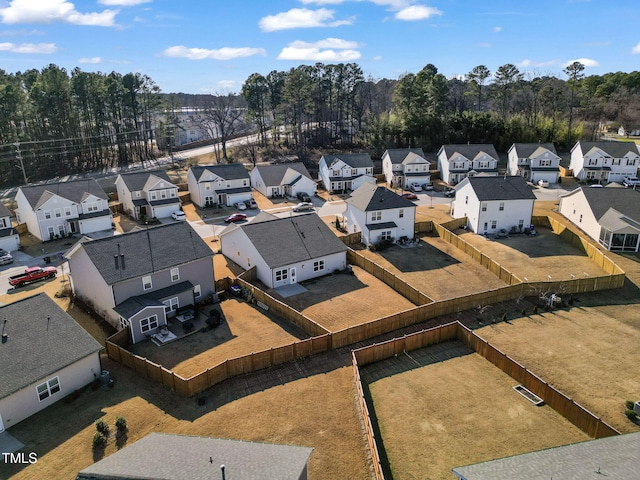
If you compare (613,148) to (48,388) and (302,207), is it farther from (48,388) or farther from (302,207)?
(48,388)

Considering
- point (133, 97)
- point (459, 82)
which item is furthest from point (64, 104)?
point (459, 82)

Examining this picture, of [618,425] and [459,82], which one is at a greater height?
[459,82]

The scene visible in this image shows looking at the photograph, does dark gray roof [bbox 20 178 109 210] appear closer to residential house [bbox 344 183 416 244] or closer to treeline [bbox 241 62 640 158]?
residential house [bbox 344 183 416 244]

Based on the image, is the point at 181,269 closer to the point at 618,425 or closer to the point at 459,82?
the point at 618,425

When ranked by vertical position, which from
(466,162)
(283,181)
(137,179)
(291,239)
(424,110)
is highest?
(424,110)

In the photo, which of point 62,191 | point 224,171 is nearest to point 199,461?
point 62,191

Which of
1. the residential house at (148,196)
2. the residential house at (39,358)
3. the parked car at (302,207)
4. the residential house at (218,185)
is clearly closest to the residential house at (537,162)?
the parked car at (302,207)

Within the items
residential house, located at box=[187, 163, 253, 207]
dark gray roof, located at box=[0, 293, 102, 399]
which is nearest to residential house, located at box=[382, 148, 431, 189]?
residential house, located at box=[187, 163, 253, 207]
